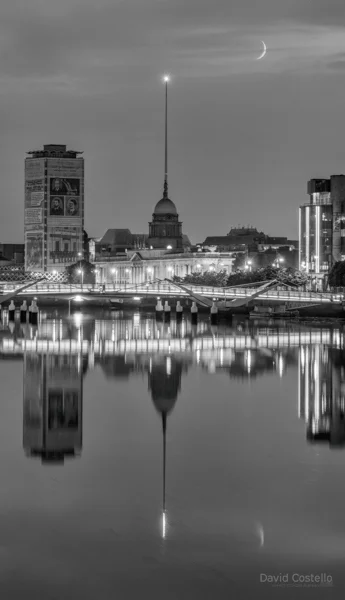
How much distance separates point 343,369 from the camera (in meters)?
44.2

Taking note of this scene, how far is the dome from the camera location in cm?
16012

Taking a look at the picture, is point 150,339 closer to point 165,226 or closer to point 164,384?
point 164,384

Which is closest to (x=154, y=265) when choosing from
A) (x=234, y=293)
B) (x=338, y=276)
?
(x=338, y=276)

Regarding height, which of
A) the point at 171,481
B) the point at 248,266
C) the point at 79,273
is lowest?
the point at 171,481

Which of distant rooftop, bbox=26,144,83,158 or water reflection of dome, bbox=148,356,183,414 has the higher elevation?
distant rooftop, bbox=26,144,83,158

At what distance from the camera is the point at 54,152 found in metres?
170

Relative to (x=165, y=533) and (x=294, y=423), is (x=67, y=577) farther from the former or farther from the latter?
(x=294, y=423)

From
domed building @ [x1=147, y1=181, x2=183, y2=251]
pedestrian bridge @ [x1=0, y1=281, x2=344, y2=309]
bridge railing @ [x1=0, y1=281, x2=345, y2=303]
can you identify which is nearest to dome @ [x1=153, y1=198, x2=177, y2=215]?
A: domed building @ [x1=147, y1=181, x2=183, y2=251]

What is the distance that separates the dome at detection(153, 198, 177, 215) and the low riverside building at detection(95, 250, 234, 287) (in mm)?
5578

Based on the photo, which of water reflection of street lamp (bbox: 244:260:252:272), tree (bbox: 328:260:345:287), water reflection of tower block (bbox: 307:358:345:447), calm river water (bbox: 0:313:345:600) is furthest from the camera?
water reflection of street lamp (bbox: 244:260:252:272)

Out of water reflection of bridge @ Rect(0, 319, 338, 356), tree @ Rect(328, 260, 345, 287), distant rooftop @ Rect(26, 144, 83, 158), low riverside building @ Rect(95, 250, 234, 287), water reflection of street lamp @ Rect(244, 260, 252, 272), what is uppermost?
distant rooftop @ Rect(26, 144, 83, 158)

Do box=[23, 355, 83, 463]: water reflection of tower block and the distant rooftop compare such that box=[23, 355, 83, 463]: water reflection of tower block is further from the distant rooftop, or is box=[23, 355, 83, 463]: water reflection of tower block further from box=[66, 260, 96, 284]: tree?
the distant rooftop

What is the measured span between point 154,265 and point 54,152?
25.7 metres

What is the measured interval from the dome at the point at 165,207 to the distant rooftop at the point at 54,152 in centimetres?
1720
